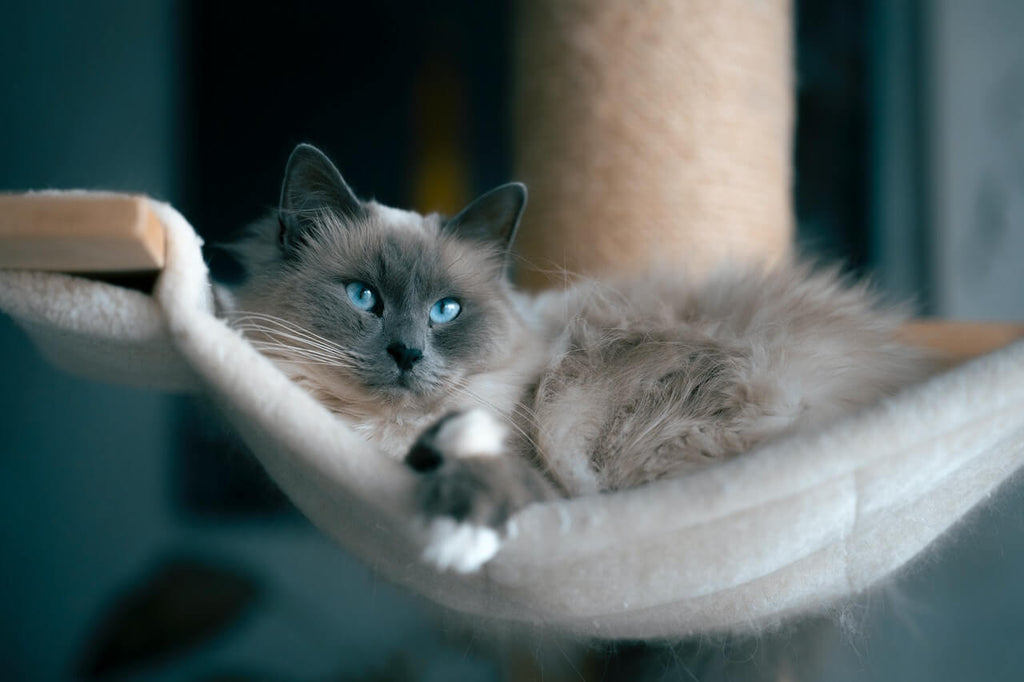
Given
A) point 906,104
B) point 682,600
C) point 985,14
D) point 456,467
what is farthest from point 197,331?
point 985,14

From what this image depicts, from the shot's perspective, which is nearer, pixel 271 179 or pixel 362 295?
pixel 362 295

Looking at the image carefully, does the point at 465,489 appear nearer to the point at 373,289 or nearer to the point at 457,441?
the point at 457,441

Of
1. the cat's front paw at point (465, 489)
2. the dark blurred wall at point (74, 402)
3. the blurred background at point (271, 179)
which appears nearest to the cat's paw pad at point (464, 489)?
the cat's front paw at point (465, 489)

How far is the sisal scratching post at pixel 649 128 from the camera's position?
5.51 ft

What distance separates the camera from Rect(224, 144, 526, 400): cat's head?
101 centimetres

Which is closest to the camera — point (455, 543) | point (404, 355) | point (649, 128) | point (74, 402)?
point (455, 543)

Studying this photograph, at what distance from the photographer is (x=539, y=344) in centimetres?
118

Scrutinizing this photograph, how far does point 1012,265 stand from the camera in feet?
7.63

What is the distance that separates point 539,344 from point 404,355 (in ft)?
0.87

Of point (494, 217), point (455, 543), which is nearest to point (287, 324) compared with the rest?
point (494, 217)

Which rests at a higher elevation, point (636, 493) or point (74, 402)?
point (636, 493)

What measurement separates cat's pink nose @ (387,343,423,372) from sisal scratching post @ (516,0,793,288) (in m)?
0.72

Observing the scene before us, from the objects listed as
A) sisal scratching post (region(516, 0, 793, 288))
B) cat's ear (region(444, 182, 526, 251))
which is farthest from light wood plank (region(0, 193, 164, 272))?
sisal scratching post (region(516, 0, 793, 288))

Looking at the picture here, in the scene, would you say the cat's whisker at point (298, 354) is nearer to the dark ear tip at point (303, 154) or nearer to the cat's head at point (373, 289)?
the cat's head at point (373, 289)
